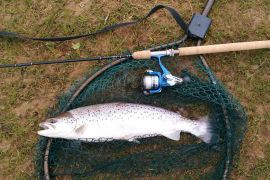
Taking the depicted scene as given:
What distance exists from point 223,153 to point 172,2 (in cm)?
143

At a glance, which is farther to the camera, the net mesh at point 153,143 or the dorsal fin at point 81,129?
the net mesh at point 153,143

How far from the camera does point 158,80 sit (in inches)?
130

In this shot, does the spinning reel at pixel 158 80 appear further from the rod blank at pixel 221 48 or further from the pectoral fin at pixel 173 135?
the pectoral fin at pixel 173 135

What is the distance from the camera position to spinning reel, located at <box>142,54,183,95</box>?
3.28 meters

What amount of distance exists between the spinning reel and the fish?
0.15m

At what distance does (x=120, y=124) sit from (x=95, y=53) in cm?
82

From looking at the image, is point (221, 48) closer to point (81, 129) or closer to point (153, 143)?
point (153, 143)

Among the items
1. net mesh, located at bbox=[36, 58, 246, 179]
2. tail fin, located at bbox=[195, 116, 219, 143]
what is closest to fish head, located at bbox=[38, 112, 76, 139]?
net mesh, located at bbox=[36, 58, 246, 179]

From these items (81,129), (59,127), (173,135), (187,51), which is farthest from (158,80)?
(59,127)

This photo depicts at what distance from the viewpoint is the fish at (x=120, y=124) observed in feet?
10.5

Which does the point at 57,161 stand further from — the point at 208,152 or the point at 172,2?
the point at 172,2

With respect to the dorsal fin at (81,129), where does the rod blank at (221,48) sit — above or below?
above

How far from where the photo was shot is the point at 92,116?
3.23 meters

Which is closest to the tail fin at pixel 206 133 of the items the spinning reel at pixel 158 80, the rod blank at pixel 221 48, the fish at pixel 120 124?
the fish at pixel 120 124
